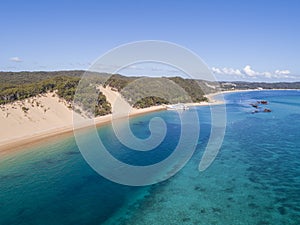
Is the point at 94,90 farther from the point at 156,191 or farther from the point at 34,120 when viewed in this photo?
the point at 156,191

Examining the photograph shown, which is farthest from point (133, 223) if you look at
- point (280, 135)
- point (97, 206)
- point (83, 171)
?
point (280, 135)

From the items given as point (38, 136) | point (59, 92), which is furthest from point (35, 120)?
point (59, 92)

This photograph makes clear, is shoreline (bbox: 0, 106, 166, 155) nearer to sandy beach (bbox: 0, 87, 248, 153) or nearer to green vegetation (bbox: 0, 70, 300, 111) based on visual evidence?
Answer: sandy beach (bbox: 0, 87, 248, 153)

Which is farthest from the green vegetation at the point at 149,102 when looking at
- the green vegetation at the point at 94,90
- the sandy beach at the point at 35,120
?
the sandy beach at the point at 35,120

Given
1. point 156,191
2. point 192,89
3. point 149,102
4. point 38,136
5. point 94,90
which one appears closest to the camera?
point 156,191

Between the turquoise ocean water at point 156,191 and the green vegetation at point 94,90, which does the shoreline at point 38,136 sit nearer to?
the turquoise ocean water at point 156,191

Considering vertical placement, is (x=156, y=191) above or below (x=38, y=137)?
below

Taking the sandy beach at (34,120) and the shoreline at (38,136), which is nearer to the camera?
the shoreline at (38,136)

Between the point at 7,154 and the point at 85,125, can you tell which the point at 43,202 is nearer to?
the point at 7,154

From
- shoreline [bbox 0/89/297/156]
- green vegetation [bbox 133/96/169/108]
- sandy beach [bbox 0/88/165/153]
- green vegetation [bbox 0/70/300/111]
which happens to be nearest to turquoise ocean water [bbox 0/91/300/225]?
shoreline [bbox 0/89/297/156]
